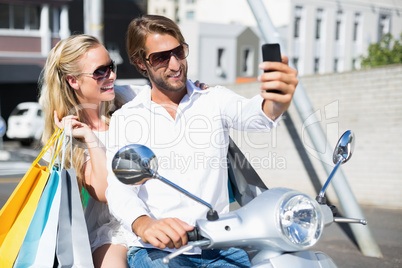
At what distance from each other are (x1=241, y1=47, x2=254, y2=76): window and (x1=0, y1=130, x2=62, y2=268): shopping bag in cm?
2604

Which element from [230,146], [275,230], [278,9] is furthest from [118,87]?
[278,9]

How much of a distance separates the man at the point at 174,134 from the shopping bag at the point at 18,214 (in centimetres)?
33

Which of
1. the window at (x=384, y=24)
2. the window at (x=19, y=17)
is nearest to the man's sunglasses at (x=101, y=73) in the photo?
the window at (x=19, y=17)

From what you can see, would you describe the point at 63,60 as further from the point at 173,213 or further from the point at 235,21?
the point at 235,21

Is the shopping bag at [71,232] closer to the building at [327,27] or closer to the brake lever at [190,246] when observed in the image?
the brake lever at [190,246]

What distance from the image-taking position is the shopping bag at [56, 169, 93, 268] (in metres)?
1.91

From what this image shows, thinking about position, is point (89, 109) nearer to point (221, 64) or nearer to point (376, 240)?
point (376, 240)

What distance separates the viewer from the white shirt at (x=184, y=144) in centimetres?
189

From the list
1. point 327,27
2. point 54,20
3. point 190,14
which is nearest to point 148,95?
point 54,20

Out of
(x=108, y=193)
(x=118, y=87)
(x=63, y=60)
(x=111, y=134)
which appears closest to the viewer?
(x=108, y=193)

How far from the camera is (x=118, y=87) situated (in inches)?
108

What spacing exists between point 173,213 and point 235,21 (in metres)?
28.2

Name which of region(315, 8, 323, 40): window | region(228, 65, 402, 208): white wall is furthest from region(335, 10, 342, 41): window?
region(228, 65, 402, 208): white wall

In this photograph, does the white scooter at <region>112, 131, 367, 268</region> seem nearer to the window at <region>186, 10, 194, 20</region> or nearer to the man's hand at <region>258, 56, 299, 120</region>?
the man's hand at <region>258, 56, 299, 120</region>
